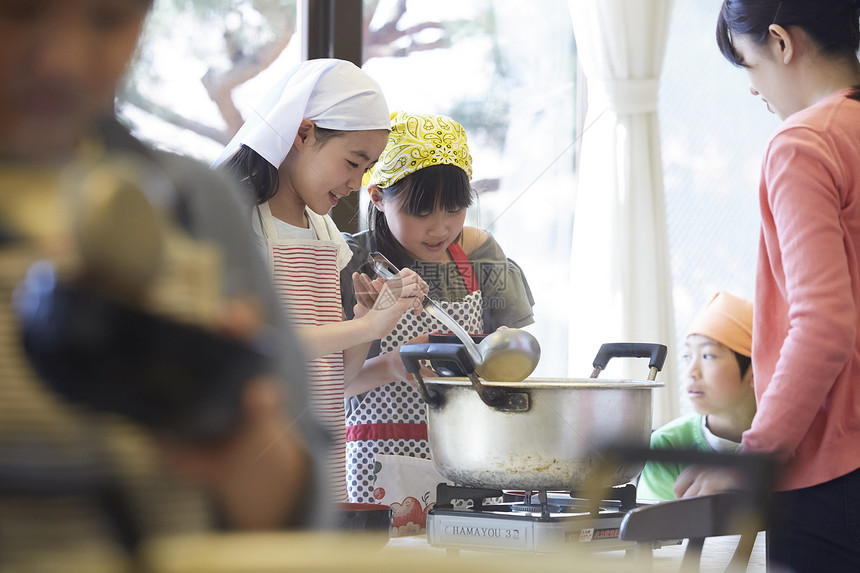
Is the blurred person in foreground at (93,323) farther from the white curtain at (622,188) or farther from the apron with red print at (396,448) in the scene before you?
the white curtain at (622,188)

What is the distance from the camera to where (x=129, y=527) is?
0.36 feet

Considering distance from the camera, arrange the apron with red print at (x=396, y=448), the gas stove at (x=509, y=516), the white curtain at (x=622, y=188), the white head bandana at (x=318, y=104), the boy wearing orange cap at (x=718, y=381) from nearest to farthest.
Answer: the gas stove at (x=509, y=516) < the white head bandana at (x=318, y=104) < the apron with red print at (x=396, y=448) < the boy wearing orange cap at (x=718, y=381) < the white curtain at (x=622, y=188)

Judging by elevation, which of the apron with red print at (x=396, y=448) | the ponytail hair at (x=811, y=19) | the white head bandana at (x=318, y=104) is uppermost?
the ponytail hair at (x=811, y=19)

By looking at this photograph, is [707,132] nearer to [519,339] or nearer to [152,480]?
[519,339]

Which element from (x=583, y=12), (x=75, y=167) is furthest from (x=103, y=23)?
(x=583, y=12)

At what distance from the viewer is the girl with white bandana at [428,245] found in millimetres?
749

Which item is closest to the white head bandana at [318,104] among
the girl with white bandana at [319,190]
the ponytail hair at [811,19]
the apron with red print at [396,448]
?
the girl with white bandana at [319,190]

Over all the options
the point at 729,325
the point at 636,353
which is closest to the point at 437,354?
the point at 636,353

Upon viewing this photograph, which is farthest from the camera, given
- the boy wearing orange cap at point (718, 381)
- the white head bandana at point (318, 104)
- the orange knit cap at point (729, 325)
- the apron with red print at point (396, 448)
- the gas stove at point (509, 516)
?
the orange knit cap at point (729, 325)

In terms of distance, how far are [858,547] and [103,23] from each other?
63 centimetres

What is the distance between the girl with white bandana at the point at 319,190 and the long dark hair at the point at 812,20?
0.98 feet

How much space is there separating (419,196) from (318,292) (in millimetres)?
122

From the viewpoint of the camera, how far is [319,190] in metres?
0.78

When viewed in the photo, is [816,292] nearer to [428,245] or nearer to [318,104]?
[428,245]
